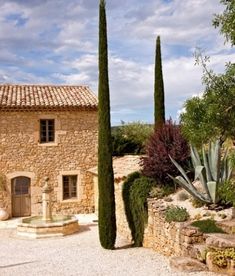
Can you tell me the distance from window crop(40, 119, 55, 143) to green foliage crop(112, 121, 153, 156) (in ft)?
13.3

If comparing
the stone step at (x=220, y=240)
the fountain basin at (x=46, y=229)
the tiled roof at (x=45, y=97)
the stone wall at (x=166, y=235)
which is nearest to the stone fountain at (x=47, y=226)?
the fountain basin at (x=46, y=229)

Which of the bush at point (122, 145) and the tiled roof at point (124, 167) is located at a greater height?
the bush at point (122, 145)

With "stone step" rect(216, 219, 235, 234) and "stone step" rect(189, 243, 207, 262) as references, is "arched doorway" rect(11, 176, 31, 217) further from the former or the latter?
"stone step" rect(216, 219, 235, 234)

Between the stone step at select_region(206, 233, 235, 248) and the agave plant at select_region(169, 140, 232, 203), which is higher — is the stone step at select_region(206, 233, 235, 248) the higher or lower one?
the lower one

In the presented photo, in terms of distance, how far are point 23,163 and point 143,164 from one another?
7507 mm

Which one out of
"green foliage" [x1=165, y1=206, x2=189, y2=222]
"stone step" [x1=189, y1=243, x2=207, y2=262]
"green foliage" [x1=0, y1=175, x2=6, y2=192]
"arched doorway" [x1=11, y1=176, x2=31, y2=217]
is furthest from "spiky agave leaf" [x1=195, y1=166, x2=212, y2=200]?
"green foliage" [x1=0, y1=175, x2=6, y2=192]

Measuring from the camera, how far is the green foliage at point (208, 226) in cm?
995

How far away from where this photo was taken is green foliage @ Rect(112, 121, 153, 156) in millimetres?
22989

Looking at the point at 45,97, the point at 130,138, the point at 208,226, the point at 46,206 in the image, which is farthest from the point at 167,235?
the point at 130,138

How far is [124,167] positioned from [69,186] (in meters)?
3.96

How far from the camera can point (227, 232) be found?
9859mm

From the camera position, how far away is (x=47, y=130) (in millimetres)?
20125

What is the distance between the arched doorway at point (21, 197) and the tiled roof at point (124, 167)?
3.15m

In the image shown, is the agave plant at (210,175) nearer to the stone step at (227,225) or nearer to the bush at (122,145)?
the stone step at (227,225)
